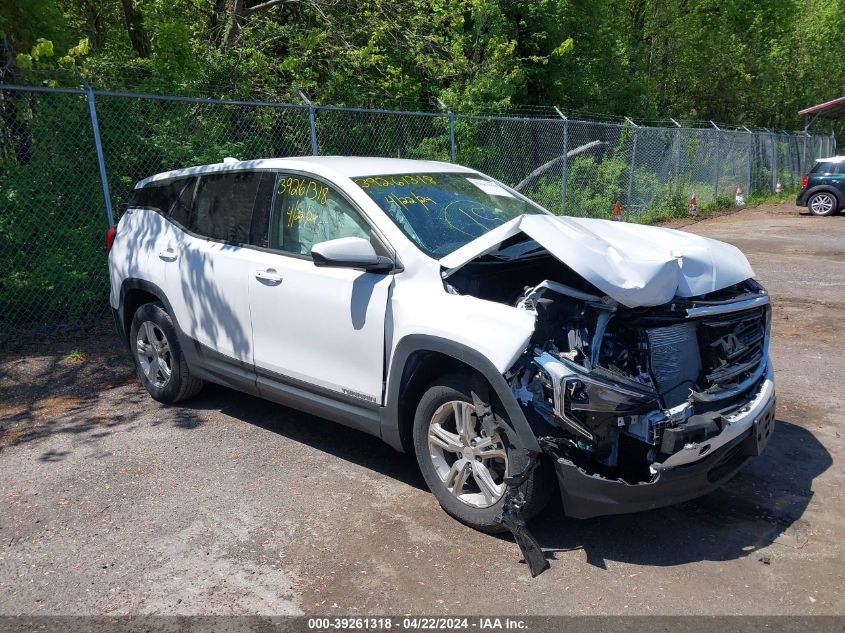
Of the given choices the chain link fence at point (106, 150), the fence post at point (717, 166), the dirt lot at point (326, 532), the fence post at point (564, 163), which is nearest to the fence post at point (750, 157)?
the fence post at point (717, 166)

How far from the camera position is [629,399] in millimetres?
3234

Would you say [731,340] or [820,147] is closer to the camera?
[731,340]

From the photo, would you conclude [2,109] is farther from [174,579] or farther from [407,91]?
[407,91]

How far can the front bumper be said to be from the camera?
329cm

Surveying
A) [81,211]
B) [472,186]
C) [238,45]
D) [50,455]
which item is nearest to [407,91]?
[238,45]

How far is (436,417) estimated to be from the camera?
3.85 meters

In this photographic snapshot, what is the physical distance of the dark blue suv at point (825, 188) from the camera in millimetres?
19375

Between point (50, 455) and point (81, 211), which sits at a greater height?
point (81, 211)

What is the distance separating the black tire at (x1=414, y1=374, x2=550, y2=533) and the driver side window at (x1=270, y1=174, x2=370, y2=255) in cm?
103

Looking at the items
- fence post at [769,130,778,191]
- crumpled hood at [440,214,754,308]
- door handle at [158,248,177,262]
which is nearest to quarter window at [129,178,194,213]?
door handle at [158,248,177,262]

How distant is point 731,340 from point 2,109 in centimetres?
725

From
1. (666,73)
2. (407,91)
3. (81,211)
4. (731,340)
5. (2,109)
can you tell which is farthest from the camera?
(666,73)

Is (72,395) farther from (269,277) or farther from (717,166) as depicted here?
(717,166)

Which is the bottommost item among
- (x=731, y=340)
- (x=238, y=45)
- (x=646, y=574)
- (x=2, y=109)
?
(x=646, y=574)
